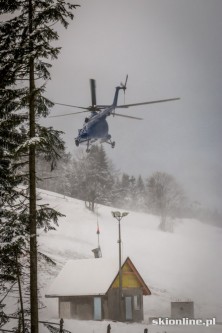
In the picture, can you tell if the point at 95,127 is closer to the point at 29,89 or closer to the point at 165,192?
the point at 29,89

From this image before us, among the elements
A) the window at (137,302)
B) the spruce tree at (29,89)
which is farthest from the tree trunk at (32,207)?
the window at (137,302)

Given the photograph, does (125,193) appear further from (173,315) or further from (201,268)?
(173,315)

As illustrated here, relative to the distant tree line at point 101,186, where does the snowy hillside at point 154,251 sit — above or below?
below

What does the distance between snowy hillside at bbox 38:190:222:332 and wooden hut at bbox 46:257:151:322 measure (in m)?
3.21

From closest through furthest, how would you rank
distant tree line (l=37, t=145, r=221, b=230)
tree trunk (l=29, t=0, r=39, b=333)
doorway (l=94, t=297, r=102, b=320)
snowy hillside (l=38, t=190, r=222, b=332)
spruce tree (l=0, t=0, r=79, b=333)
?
1. tree trunk (l=29, t=0, r=39, b=333)
2. spruce tree (l=0, t=0, r=79, b=333)
3. doorway (l=94, t=297, r=102, b=320)
4. snowy hillside (l=38, t=190, r=222, b=332)
5. distant tree line (l=37, t=145, r=221, b=230)

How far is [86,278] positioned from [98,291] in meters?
2.46

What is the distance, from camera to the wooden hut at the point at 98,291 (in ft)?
109

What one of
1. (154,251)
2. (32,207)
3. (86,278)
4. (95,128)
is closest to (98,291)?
(86,278)

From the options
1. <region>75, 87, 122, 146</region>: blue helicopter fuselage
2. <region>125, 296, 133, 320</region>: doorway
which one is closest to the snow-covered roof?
<region>125, 296, 133, 320</region>: doorway

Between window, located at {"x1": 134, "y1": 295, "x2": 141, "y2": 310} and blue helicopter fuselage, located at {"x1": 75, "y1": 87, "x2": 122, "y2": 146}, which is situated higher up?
blue helicopter fuselage, located at {"x1": 75, "y1": 87, "x2": 122, "y2": 146}

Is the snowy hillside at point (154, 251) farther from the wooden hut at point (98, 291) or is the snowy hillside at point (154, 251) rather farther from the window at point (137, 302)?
the window at point (137, 302)

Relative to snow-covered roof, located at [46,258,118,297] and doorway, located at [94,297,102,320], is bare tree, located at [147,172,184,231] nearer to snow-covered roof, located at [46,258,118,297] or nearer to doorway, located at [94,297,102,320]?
snow-covered roof, located at [46,258,118,297]

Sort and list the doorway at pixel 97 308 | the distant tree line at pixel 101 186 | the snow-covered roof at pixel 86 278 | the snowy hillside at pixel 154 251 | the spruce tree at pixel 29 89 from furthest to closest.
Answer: the distant tree line at pixel 101 186 → the snowy hillside at pixel 154 251 → the snow-covered roof at pixel 86 278 → the doorway at pixel 97 308 → the spruce tree at pixel 29 89

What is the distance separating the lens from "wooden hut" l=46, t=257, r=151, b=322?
109ft
